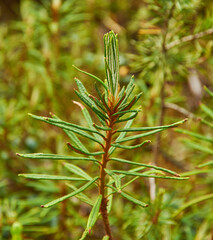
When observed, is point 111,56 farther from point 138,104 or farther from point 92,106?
point 138,104

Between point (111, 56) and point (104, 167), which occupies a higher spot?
point (111, 56)

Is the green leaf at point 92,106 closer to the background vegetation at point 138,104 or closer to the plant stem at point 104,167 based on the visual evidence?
the plant stem at point 104,167

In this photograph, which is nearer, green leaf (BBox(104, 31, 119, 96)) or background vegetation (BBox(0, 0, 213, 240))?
green leaf (BBox(104, 31, 119, 96))

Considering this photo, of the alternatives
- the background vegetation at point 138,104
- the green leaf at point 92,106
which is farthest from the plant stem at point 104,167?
the background vegetation at point 138,104

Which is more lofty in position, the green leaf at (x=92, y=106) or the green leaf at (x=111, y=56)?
the green leaf at (x=111, y=56)

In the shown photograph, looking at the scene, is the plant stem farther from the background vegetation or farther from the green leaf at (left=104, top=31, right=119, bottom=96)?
the background vegetation

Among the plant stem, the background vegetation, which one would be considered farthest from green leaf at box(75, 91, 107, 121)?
the background vegetation

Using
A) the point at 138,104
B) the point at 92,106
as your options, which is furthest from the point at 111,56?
the point at 138,104

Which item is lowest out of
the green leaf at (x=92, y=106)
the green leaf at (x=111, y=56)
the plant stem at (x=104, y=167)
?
the plant stem at (x=104, y=167)

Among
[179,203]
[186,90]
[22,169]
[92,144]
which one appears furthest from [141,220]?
[186,90]
